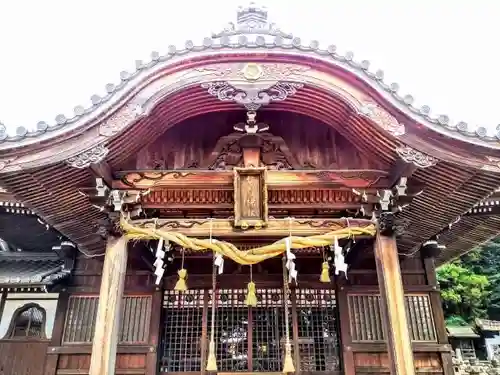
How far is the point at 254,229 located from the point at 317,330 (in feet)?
10.1

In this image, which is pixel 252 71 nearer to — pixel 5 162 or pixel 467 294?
pixel 5 162

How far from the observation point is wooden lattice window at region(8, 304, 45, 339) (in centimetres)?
885

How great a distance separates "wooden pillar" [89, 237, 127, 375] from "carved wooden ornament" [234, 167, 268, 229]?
1.75 m

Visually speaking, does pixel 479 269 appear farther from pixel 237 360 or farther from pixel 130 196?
pixel 130 196

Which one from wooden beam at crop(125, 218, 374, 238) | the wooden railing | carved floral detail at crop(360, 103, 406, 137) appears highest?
carved floral detail at crop(360, 103, 406, 137)

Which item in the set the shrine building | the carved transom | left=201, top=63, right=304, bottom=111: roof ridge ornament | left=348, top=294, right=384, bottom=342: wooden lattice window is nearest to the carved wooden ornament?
the shrine building

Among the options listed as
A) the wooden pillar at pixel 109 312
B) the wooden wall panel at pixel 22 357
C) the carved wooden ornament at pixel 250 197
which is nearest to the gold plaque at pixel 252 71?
the carved wooden ornament at pixel 250 197

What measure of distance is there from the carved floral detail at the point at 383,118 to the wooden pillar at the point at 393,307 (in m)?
1.39

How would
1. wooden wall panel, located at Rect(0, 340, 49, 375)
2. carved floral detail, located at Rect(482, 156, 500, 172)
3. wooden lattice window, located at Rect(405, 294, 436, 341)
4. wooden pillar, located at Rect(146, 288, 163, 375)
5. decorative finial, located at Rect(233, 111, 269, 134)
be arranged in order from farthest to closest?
wooden wall panel, located at Rect(0, 340, 49, 375)
wooden lattice window, located at Rect(405, 294, 436, 341)
wooden pillar, located at Rect(146, 288, 163, 375)
decorative finial, located at Rect(233, 111, 269, 134)
carved floral detail, located at Rect(482, 156, 500, 172)

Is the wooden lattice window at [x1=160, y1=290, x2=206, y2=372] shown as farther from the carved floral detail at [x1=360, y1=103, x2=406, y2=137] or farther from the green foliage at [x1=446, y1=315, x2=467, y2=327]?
the green foliage at [x1=446, y1=315, x2=467, y2=327]

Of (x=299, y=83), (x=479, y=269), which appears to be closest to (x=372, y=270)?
(x=299, y=83)

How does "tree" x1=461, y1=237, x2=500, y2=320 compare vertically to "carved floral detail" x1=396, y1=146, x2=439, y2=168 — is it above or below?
above

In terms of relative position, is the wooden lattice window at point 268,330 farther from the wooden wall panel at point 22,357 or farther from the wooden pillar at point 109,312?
the wooden wall panel at point 22,357

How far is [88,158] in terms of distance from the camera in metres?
5.64
